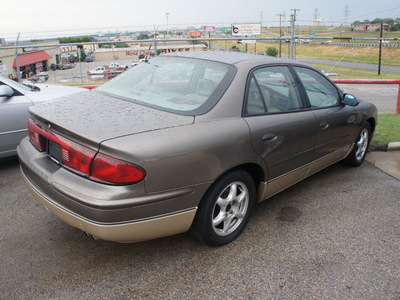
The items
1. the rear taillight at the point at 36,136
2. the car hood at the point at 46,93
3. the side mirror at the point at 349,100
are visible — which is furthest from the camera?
the car hood at the point at 46,93

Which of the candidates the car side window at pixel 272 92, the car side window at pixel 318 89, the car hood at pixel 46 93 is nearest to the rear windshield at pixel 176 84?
the car side window at pixel 272 92

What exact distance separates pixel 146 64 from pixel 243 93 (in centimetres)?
123

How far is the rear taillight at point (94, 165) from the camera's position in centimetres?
222

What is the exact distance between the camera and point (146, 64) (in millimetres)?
3637

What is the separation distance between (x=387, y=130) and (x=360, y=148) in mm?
1940

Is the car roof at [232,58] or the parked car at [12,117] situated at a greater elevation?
the car roof at [232,58]

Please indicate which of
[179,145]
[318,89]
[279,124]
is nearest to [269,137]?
[279,124]

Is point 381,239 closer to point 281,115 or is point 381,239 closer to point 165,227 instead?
point 281,115

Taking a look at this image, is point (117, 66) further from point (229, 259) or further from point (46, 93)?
point (229, 259)

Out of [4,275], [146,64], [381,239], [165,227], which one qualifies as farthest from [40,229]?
[381,239]

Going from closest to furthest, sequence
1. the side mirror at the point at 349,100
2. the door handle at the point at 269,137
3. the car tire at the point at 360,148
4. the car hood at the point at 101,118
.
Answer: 1. the car hood at the point at 101,118
2. the door handle at the point at 269,137
3. the side mirror at the point at 349,100
4. the car tire at the point at 360,148

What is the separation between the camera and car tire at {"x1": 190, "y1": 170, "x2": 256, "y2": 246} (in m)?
2.64

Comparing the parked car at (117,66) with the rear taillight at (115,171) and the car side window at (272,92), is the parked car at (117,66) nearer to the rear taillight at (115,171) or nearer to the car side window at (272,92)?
the car side window at (272,92)

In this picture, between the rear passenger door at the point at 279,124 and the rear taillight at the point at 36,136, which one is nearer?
the rear taillight at the point at 36,136
